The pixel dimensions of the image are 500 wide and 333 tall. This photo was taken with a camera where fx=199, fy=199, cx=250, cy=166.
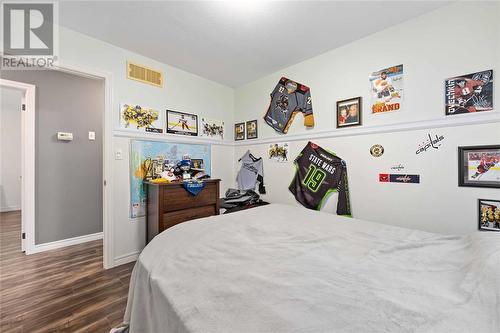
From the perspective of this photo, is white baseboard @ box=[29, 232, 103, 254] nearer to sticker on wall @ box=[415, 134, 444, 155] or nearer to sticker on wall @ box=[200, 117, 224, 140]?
sticker on wall @ box=[200, 117, 224, 140]

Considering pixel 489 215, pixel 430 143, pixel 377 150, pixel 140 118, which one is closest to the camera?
pixel 489 215

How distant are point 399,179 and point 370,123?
1.95 ft

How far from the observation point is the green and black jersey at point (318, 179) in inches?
84.1

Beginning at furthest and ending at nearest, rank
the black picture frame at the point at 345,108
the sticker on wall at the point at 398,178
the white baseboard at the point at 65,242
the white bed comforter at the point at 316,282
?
the white baseboard at the point at 65,242
the black picture frame at the point at 345,108
the sticker on wall at the point at 398,178
the white bed comforter at the point at 316,282

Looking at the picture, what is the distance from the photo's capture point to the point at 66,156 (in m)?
2.90

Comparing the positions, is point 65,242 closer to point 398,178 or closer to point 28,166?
point 28,166

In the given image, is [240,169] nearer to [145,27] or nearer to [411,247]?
[145,27]

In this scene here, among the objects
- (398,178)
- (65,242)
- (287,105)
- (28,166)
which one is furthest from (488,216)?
(28,166)

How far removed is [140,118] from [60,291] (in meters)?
1.84

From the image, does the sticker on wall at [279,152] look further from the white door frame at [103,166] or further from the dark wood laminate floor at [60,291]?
the dark wood laminate floor at [60,291]

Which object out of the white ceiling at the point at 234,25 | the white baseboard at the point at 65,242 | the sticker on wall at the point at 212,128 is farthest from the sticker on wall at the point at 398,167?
the white baseboard at the point at 65,242

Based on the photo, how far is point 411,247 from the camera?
1.08 m

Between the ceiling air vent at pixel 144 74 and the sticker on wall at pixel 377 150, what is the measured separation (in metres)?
2.59

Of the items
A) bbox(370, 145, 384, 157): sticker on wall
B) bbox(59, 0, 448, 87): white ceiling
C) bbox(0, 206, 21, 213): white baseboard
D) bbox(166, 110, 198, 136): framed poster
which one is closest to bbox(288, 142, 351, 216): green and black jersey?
bbox(370, 145, 384, 157): sticker on wall
